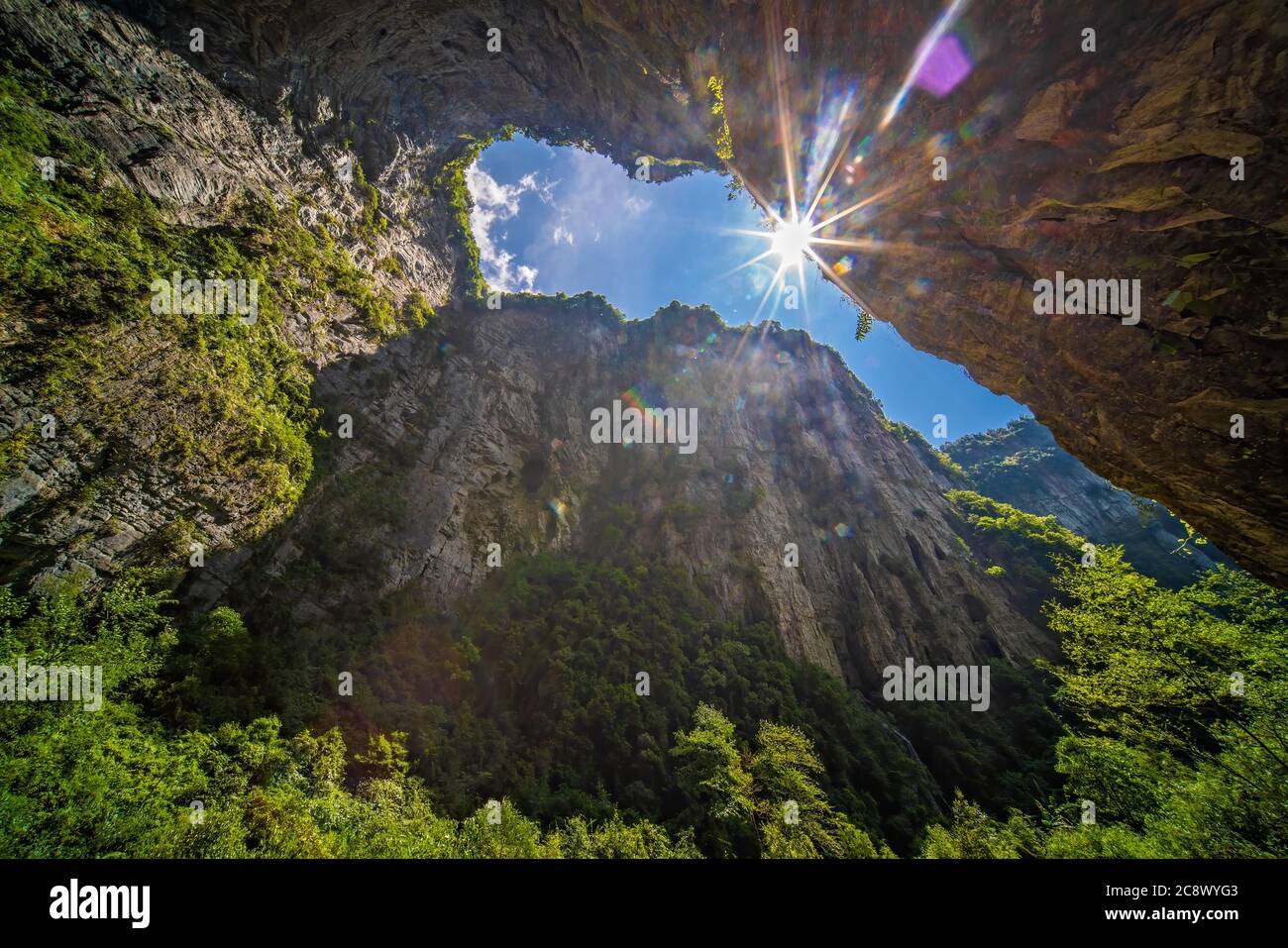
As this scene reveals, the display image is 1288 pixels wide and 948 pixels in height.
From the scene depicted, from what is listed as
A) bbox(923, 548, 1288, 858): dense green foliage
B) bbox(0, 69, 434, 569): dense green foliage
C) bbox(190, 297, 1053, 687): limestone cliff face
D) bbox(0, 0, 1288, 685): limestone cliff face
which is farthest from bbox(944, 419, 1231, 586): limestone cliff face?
bbox(0, 69, 434, 569): dense green foliage

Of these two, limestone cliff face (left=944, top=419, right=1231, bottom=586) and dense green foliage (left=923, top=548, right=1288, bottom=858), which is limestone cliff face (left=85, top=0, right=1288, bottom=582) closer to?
dense green foliage (left=923, top=548, right=1288, bottom=858)

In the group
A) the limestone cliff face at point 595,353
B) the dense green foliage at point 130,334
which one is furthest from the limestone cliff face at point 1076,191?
the dense green foliage at point 130,334

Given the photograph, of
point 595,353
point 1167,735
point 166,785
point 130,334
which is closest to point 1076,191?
point 1167,735

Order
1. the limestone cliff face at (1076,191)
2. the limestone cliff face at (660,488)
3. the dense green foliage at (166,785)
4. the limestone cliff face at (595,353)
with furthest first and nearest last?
the limestone cliff face at (660,488), the dense green foliage at (166,785), the limestone cliff face at (595,353), the limestone cliff face at (1076,191)

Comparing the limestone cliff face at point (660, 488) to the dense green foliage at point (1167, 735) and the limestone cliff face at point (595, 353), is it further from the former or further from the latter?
the dense green foliage at point (1167, 735)

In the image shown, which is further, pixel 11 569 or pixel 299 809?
pixel 299 809

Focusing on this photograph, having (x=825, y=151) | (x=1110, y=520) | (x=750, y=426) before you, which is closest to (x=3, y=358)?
(x=825, y=151)
